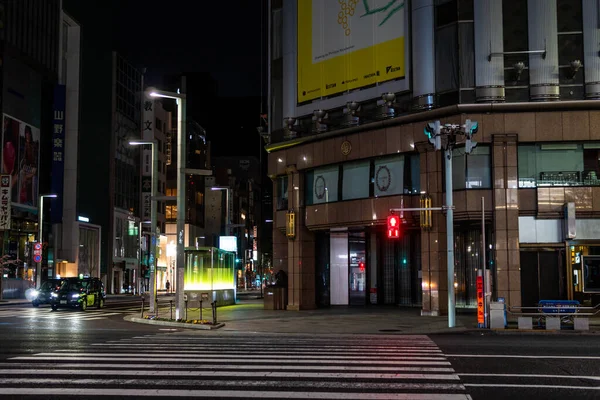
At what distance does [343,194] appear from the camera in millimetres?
38688

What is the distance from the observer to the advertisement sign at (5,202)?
6009 cm

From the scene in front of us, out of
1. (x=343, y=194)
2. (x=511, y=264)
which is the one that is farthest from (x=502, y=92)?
(x=343, y=194)

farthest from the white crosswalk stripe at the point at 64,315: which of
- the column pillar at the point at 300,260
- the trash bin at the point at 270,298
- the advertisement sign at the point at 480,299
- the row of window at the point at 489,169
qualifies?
the advertisement sign at the point at 480,299

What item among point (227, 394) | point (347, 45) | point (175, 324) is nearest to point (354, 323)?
point (175, 324)

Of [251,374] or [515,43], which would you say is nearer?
[251,374]

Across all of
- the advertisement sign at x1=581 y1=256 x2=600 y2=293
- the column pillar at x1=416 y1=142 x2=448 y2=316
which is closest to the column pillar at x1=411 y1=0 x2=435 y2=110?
the column pillar at x1=416 y1=142 x2=448 y2=316

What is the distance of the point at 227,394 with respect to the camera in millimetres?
11125

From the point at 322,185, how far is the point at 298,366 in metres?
25.8

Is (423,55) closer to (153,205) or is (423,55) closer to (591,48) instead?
(591,48)

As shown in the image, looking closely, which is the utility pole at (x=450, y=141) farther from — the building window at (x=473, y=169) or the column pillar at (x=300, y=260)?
the column pillar at (x=300, y=260)

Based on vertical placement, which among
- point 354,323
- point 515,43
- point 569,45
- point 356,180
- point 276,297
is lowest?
point 354,323

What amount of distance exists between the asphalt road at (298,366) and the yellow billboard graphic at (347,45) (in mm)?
17986

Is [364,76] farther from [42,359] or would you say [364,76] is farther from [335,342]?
[42,359]

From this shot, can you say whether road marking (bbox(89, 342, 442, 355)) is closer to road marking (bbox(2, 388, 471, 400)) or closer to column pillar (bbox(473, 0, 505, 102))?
road marking (bbox(2, 388, 471, 400))
